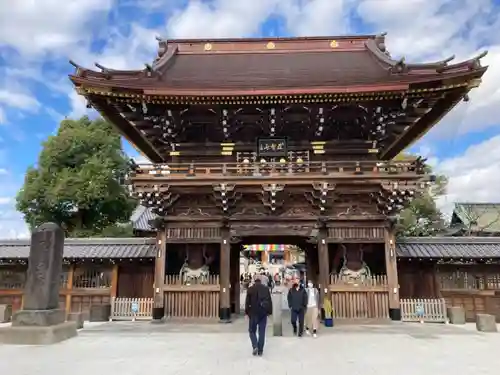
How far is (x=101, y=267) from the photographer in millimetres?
19047

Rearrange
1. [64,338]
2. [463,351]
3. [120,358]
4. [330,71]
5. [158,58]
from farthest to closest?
1. [158,58]
2. [330,71]
3. [64,338]
4. [463,351]
5. [120,358]

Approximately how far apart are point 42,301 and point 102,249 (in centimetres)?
813

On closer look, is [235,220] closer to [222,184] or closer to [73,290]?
[222,184]

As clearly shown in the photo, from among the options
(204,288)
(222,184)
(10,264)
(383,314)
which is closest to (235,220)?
(222,184)

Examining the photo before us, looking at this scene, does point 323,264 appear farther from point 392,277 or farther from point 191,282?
point 191,282

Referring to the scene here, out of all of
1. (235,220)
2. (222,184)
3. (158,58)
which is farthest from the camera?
(158,58)

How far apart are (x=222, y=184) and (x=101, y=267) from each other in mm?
8513

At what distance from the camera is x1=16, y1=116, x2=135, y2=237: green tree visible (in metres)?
27.5

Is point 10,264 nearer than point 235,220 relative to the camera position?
No

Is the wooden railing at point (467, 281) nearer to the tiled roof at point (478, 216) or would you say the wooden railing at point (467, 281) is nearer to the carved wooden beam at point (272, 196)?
the carved wooden beam at point (272, 196)

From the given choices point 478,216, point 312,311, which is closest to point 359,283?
point 312,311

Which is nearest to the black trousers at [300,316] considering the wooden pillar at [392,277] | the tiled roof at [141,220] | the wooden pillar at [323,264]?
the wooden pillar at [323,264]

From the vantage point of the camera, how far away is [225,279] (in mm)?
15625

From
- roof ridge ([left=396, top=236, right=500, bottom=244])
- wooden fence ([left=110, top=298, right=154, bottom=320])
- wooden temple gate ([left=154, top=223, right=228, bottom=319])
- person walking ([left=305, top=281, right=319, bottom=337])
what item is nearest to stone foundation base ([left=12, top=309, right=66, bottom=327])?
wooden temple gate ([left=154, top=223, right=228, bottom=319])
